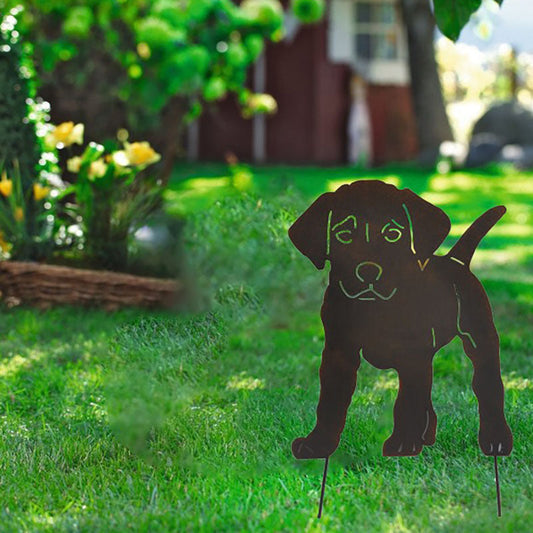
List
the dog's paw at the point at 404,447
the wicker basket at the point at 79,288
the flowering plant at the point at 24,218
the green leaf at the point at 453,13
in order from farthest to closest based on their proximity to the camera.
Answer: the flowering plant at the point at 24,218 → the wicker basket at the point at 79,288 → the green leaf at the point at 453,13 → the dog's paw at the point at 404,447

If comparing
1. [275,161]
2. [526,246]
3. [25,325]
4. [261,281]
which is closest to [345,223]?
[261,281]

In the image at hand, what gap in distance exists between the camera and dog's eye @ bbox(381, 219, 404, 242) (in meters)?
2.46

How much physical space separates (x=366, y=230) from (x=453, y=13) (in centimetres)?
127

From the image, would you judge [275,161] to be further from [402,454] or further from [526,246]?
[402,454]

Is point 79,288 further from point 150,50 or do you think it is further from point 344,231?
point 150,50

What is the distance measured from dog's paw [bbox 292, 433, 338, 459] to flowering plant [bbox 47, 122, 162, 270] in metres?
2.71

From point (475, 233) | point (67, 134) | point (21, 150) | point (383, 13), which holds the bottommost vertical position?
point (475, 233)

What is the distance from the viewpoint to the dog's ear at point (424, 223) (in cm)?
245

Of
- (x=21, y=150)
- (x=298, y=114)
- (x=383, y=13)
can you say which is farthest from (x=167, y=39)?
(x=383, y=13)

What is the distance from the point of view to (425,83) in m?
15.5

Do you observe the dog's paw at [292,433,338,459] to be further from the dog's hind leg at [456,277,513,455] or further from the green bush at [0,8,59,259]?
the green bush at [0,8,59,259]

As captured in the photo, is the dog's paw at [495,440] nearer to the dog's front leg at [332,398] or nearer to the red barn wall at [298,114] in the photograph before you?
the dog's front leg at [332,398]

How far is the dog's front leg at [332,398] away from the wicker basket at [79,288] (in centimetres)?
234

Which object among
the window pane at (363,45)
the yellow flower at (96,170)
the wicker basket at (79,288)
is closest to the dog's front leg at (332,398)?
the wicker basket at (79,288)
